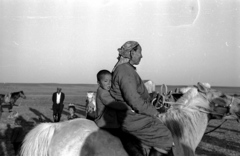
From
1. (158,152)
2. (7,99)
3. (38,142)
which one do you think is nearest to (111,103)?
(158,152)

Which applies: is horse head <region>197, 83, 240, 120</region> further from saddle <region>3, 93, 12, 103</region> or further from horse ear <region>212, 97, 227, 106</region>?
saddle <region>3, 93, 12, 103</region>


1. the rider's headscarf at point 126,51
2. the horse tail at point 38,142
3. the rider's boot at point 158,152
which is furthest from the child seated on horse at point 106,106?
the horse tail at point 38,142

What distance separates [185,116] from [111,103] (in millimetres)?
1384

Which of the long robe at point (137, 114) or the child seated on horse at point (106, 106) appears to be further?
the child seated on horse at point (106, 106)

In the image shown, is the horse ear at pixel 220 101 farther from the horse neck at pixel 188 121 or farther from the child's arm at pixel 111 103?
the child's arm at pixel 111 103

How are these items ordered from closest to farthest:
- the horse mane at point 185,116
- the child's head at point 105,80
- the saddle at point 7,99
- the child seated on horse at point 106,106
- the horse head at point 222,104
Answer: the child seated on horse at point 106,106 < the child's head at point 105,80 < the horse mane at point 185,116 < the horse head at point 222,104 < the saddle at point 7,99

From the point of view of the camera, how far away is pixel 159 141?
363cm

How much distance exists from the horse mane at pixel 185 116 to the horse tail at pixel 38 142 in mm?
1819

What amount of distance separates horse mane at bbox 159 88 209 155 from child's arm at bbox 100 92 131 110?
2.72 feet

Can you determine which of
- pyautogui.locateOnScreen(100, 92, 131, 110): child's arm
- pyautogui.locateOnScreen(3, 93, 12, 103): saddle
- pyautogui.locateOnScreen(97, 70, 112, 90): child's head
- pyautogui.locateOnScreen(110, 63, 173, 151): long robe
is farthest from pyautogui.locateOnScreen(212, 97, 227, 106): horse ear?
pyautogui.locateOnScreen(3, 93, 12, 103): saddle

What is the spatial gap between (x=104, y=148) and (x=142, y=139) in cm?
57

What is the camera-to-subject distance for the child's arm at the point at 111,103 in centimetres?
372

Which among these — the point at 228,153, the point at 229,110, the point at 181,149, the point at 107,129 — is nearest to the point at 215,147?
the point at 228,153

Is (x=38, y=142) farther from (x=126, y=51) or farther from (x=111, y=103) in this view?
(x=126, y=51)
